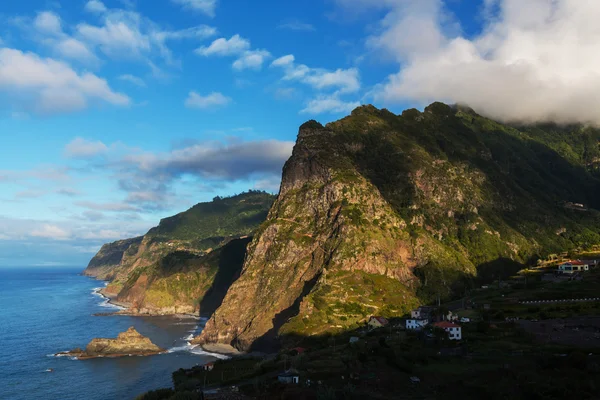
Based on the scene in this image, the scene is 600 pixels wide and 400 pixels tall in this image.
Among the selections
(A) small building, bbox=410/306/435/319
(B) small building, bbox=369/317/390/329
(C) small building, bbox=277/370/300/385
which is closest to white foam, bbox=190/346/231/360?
(B) small building, bbox=369/317/390/329

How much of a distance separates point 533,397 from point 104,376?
10977cm

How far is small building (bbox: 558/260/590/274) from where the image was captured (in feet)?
536

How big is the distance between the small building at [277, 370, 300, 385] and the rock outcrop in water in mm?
98188

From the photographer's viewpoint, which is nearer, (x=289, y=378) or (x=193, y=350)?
(x=289, y=378)

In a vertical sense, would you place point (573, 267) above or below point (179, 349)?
above

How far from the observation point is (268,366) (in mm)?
96562

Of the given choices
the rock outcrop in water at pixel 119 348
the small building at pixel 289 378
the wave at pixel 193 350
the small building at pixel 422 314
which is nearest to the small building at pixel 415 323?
the small building at pixel 422 314

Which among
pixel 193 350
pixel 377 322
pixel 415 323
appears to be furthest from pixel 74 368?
pixel 415 323

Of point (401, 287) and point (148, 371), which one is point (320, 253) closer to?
point (401, 287)

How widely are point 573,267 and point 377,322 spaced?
→ 76015 mm

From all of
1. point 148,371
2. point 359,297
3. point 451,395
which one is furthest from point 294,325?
point 451,395

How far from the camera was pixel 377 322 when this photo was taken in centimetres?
13738

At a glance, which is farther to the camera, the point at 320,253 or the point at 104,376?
the point at 320,253

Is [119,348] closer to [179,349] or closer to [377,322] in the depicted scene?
[179,349]
